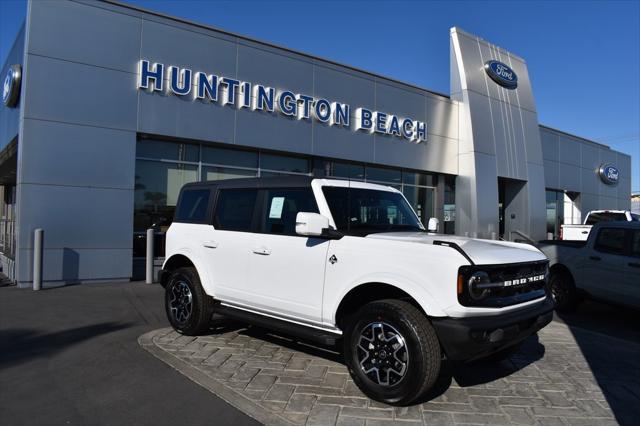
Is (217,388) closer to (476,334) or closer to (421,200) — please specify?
(476,334)

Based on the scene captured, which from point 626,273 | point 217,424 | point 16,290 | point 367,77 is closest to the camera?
point 217,424

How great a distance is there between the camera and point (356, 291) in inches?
169

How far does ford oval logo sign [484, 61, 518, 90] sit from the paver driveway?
1429 cm

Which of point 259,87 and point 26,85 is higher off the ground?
point 259,87

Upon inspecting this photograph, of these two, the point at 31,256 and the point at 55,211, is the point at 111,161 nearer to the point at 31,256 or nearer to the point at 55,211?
the point at 55,211

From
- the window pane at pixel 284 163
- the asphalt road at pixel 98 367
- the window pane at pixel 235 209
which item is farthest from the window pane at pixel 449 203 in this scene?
the window pane at pixel 235 209

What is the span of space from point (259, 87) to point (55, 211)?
5800mm

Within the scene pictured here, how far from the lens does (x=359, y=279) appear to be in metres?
4.18

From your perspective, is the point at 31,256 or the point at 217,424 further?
the point at 31,256

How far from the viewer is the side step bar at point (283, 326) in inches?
175

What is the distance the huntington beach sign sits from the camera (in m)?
11.1

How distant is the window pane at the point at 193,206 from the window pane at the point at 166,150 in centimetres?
566

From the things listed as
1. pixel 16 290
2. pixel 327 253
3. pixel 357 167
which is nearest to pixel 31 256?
pixel 16 290

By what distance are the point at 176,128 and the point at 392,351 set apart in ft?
29.7
